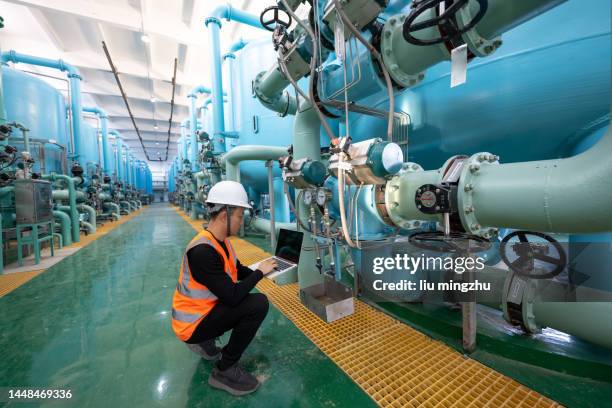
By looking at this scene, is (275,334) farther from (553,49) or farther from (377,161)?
(553,49)

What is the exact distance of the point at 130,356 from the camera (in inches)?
66.0

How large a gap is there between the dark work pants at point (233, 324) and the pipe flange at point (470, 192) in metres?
1.15

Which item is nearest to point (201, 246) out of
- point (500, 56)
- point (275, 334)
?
point (275, 334)

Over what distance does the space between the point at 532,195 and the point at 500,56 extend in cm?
110

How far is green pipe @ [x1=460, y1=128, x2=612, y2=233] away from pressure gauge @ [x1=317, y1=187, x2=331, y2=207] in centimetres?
91

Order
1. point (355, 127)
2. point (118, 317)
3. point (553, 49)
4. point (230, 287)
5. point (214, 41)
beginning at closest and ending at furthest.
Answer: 1. point (230, 287)
2. point (553, 49)
3. point (118, 317)
4. point (355, 127)
5. point (214, 41)

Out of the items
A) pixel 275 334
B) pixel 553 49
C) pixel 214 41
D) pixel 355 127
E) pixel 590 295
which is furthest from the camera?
pixel 214 41

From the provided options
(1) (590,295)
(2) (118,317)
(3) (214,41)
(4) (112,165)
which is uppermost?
(3) (214,41)

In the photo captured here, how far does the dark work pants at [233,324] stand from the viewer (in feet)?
4.51

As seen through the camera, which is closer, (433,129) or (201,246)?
(201,246)

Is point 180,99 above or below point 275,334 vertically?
above

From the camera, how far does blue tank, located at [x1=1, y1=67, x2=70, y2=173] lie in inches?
222

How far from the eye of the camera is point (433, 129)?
78.4 inches

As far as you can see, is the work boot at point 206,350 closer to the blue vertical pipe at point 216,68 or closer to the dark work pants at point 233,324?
the dark work pants at point 233,324
